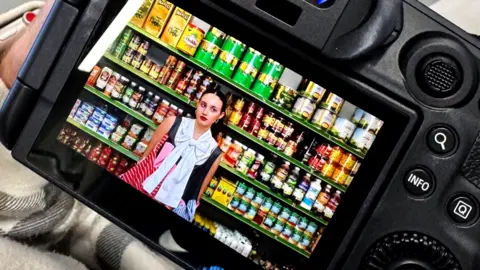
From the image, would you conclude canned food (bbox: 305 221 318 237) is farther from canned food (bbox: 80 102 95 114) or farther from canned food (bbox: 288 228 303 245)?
canned food (bbox: 80 102 95 114)

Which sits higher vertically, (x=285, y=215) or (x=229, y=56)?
(x=229, y=56)

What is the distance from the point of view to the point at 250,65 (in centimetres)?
60

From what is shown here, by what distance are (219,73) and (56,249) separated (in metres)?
0.36

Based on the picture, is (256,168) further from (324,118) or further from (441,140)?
(441,140)

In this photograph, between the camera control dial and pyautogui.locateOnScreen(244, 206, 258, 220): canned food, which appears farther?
pyautogui.locateOnScreen(244, 206, 258, 220): canned food

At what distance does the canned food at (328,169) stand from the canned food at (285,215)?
0.06 m

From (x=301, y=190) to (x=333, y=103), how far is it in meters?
0.12

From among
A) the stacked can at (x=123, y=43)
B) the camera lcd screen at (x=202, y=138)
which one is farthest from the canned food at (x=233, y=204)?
the stacked can at (x=123, y=43)

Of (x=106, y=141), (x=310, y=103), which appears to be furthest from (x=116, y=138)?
(x=310, y=103)

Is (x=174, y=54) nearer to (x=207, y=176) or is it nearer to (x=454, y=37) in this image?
(x=207, y=176)

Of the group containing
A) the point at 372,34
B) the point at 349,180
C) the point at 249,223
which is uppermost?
the point at 372,34

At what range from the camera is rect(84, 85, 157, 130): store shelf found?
2.08 feet

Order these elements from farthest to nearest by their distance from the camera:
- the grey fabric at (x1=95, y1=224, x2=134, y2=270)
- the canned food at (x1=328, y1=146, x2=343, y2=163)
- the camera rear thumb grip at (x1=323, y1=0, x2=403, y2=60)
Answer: the grey fabric at (x1=95, y1=224, x2=134, y2=270), the canned food at (x1=328, y1=146, x2=343, y2=163), the camera rear thumb grip at (x1=323, y1=0, x2=403, y2=60)

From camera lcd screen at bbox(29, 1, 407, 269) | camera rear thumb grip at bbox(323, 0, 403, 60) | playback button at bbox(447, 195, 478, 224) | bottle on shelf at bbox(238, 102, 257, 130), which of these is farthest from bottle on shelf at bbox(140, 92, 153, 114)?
playback button at bbox(447, 195, 478, 224)
